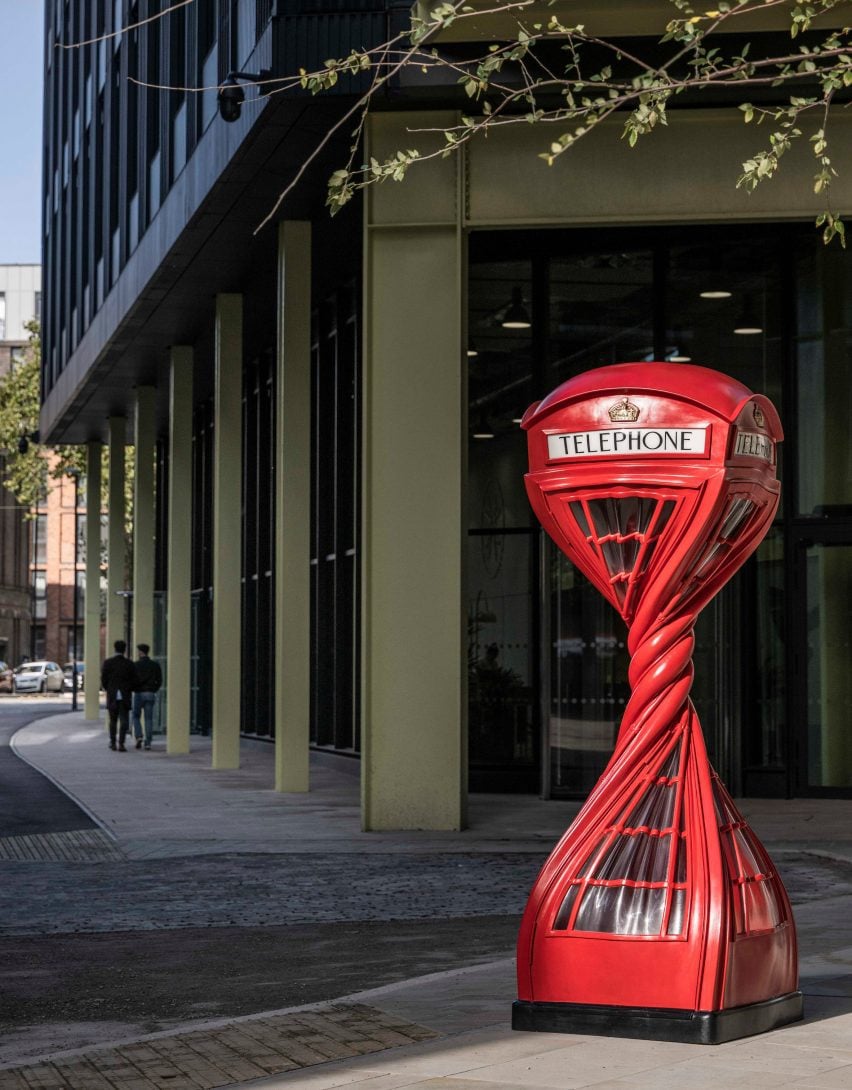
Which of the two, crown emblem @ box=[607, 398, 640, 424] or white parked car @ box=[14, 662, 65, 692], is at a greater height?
crown emblem @ box=[607, 398, 640, 424]

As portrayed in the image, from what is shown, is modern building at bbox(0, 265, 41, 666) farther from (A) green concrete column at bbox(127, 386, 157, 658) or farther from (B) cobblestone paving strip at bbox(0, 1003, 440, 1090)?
(B) cobblestone paving strip at bbox(0, 1003, 440, 1090)

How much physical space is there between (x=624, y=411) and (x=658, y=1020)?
2.30 metres

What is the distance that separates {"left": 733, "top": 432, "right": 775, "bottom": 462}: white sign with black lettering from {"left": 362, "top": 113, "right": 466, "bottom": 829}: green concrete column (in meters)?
8.16

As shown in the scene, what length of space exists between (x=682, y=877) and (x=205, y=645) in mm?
27652

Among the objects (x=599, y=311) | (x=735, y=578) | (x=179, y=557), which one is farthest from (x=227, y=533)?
(x=735, y=578)

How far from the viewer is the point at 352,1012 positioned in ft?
23.4

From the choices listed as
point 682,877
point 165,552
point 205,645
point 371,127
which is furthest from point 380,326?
point 165,552

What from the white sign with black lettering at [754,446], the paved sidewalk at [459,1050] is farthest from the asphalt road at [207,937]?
the white sign with black lettering at [754,446]

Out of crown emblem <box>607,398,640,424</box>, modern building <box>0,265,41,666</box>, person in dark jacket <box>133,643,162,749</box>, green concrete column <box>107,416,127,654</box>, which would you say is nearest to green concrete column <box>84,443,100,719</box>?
green concrete column <box>107,416,127,654</box>

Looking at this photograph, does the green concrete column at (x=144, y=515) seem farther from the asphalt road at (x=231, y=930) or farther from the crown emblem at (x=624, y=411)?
the crown emblem at (x=624, y=411)

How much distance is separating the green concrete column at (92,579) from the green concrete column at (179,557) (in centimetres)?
1256

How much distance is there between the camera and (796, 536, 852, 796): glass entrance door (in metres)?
18.1

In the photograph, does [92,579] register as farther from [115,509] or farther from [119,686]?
[119,686]

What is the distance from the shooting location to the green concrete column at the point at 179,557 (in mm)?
28141
